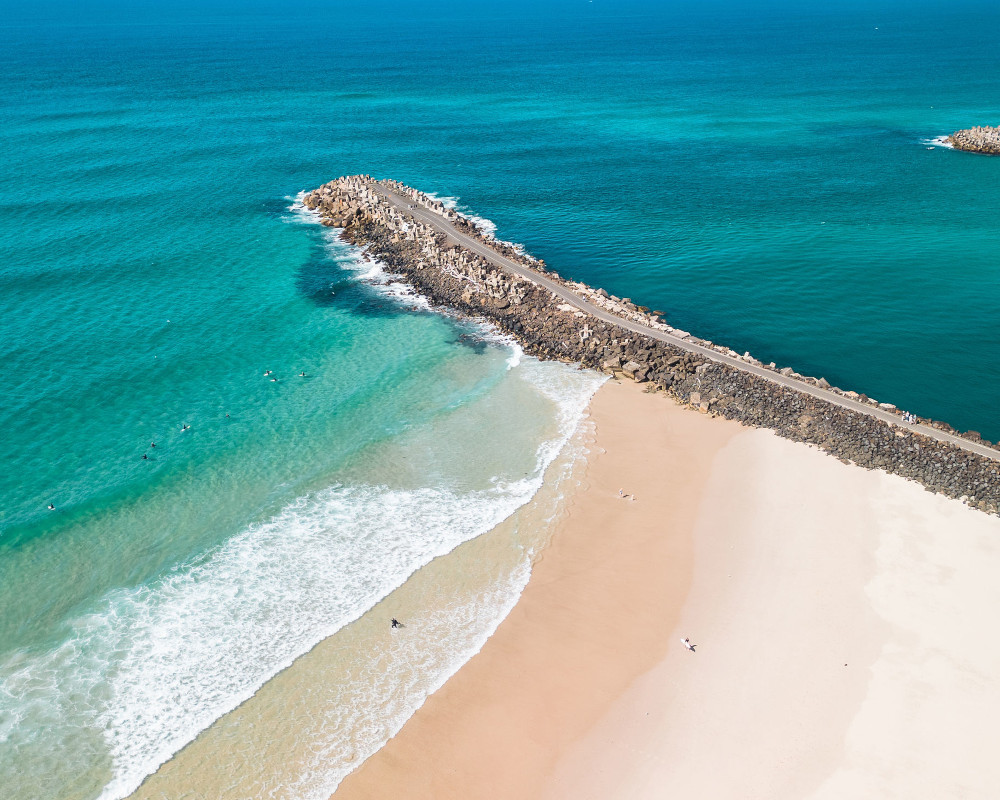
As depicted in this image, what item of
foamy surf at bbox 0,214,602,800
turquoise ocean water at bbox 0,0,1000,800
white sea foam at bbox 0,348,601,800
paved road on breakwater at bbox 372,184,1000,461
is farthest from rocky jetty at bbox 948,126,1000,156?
white sea foam at bbox 0,348,601,800

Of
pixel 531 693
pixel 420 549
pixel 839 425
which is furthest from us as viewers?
pixel 839 425

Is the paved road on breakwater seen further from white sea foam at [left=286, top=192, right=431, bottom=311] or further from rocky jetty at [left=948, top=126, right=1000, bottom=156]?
rocky jetty at [left=948, top=126, right=1000, bottom=156]

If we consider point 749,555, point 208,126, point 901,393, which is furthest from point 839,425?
point 208,126

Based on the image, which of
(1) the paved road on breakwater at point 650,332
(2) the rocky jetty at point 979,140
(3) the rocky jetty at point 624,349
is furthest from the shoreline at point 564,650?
(2) the rocky jetty at point 979,140

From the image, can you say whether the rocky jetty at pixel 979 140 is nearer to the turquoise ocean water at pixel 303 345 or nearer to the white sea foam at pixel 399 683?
the turquoise ocean water at pixel 303 345

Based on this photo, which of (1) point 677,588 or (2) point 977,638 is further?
(1) point 677,588

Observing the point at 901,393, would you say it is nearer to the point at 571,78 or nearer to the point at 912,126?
the point at 912,126
